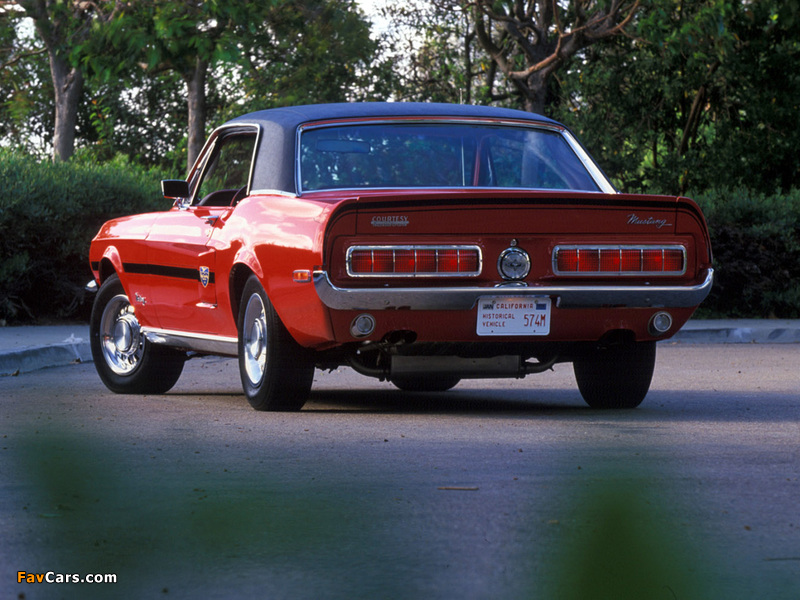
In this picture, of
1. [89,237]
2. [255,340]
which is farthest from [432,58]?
[255,340]

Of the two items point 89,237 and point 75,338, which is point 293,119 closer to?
point 75,338

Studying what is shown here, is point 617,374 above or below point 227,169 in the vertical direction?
below

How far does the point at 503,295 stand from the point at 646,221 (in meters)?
0.93

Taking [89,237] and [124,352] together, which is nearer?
[124,352]

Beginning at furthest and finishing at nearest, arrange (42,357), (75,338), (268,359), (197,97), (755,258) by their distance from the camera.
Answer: (197,97)
(755,258)
(75,338)
(42,357)
(268,359)

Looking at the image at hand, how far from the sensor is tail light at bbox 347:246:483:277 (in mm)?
7402

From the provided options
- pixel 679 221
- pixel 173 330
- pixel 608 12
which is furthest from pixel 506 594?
pixel 608 12

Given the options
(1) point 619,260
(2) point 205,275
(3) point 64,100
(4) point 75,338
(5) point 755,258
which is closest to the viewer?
(1) point 619,260

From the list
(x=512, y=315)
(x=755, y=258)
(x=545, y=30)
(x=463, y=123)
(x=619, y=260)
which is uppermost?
(x=545, y=30)

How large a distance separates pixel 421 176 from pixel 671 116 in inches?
697

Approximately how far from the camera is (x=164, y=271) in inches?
371

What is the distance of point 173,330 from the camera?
9383 millimetres

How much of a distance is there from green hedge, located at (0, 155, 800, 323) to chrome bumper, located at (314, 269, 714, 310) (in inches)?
377

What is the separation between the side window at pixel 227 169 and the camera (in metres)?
9.09
